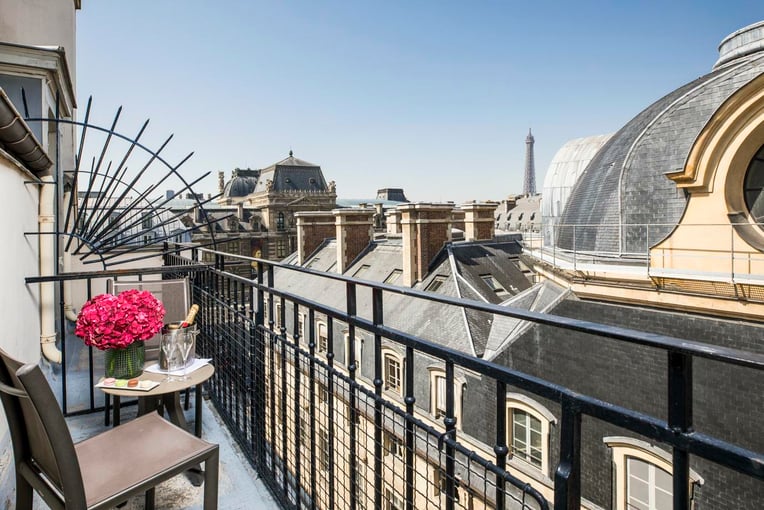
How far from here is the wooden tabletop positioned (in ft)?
8.17

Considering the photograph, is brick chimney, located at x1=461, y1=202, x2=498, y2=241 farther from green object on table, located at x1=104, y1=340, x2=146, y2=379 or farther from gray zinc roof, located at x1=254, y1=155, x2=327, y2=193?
gray zinc roof, located at x1=254, y1=155, x2=327, y2=193

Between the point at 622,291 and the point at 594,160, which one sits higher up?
the point at 594,160

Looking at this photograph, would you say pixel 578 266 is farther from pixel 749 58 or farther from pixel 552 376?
pixel 749 58

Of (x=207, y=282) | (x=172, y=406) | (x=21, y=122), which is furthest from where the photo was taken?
(x=207, y=282)

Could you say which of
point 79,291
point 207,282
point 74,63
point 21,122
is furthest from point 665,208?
point 74,63

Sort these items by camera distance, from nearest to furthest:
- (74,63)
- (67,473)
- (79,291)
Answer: (67,473) < (79,291) < (74,63)

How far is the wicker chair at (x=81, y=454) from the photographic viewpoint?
1360 mm

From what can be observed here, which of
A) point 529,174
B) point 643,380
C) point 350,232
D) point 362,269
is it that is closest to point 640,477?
point 643,380

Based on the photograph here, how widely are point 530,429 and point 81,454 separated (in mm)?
7479

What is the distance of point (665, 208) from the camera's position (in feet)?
25.9

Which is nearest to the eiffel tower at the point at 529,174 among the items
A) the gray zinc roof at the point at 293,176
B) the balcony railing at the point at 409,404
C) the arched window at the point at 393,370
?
the gray zinc roof at the point at 293,176

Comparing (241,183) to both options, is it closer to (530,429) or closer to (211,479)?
(530,429)

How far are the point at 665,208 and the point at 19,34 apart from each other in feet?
34.8

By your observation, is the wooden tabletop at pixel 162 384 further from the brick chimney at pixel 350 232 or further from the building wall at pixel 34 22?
the brick chimney at pixel 350 232
